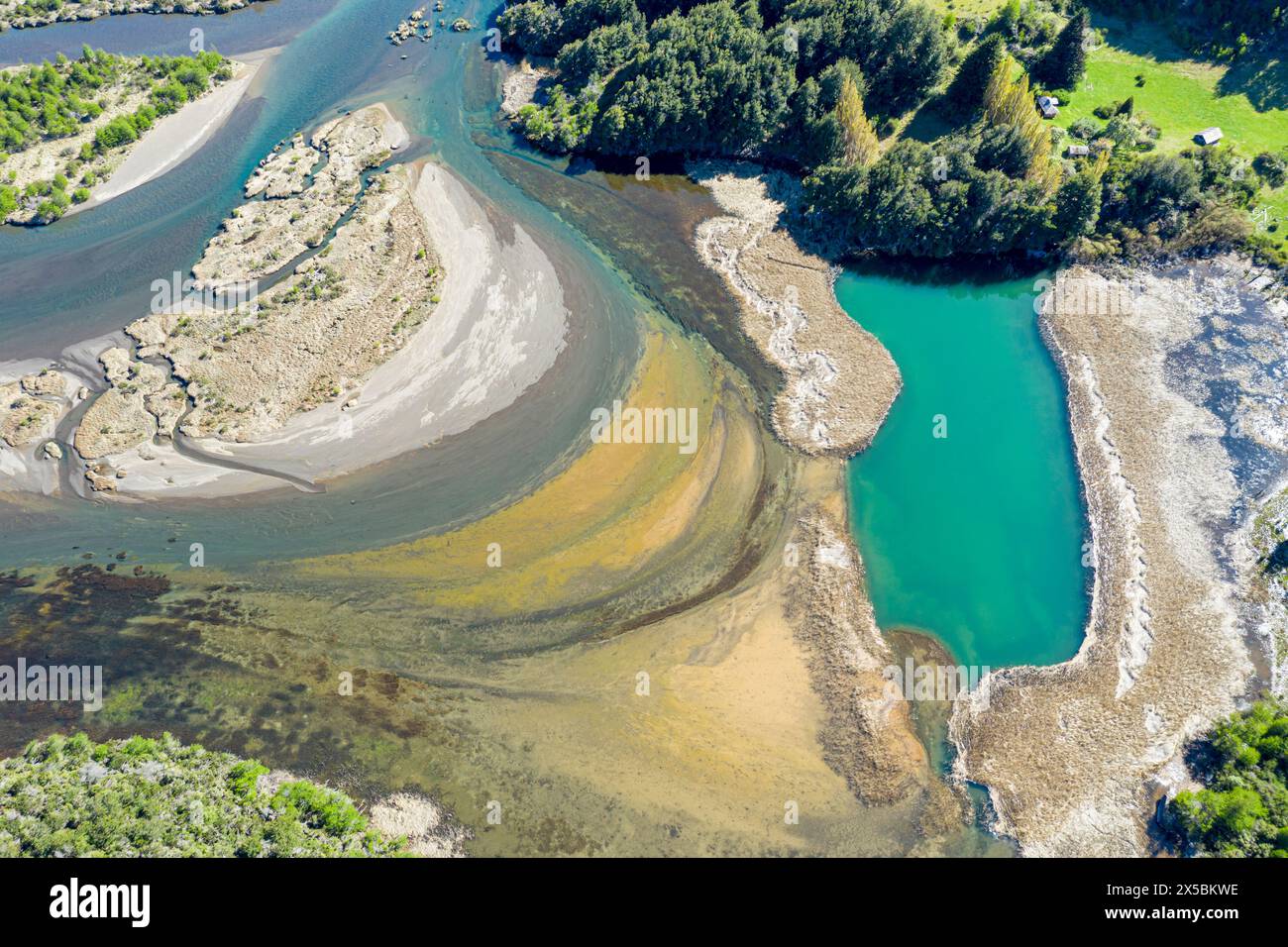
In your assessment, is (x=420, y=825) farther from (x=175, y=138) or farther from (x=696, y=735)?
(x=175, y=138)

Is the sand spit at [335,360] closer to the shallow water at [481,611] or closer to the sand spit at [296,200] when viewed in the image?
the sand spit at [296,200]

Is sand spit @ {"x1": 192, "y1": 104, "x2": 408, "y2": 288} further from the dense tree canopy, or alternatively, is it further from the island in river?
the dense tree canopy

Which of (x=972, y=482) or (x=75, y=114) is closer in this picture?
(x=972, y=482)

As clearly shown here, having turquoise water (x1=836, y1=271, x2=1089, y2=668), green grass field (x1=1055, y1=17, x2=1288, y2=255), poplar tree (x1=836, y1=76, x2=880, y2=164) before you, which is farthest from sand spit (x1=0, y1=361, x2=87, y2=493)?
green grass field (x1=1055, y1=17, x2=1288, y2=255)

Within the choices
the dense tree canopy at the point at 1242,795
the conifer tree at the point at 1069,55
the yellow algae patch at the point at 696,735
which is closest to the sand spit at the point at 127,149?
the yellow algae patch at the point at 696,735

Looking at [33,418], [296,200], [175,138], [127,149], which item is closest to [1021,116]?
[296,200]

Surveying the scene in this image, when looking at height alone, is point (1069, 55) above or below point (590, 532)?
above

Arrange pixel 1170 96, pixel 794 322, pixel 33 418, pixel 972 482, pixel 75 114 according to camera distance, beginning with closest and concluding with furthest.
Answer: pixel 972 482
pixel 33 418
pixel 794 322
pixel 1170 96
pixel 75 114
